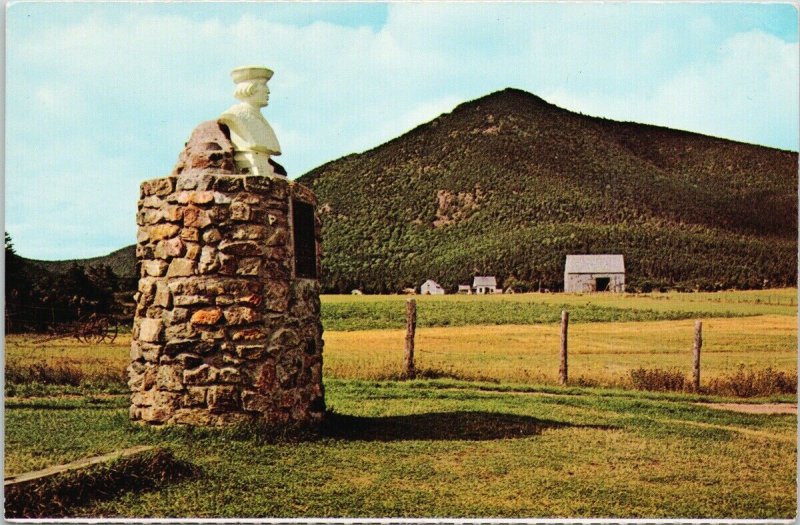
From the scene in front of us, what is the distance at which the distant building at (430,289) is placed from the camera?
57.4 ft

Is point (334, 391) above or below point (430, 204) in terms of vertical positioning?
below

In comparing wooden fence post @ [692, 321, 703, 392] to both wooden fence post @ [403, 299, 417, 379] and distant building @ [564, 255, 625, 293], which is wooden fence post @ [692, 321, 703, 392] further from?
wooden fence post @ [403, 299, 417, 379]

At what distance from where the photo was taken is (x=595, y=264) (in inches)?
685

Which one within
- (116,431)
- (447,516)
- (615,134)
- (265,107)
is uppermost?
(615,134)

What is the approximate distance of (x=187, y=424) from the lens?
8109 mm

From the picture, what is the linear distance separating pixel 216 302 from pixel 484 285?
1110cm

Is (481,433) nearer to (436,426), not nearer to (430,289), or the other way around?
(436,426)

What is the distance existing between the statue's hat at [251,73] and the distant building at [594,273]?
9.80 meters

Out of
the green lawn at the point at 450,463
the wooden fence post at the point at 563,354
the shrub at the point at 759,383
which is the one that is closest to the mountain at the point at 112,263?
the green lawn at the point at 450,463

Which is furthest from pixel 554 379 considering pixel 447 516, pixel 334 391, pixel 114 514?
pixel 114 514

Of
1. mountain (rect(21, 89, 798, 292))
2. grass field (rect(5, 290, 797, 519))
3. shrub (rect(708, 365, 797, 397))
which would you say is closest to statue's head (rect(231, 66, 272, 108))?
grass field (rect(5, 290, 797, 519))

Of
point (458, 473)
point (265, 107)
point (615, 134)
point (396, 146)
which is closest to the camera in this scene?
point (458, 473)

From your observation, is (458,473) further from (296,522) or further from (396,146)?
(396,146)

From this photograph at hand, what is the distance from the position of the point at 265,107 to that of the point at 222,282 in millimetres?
1921
